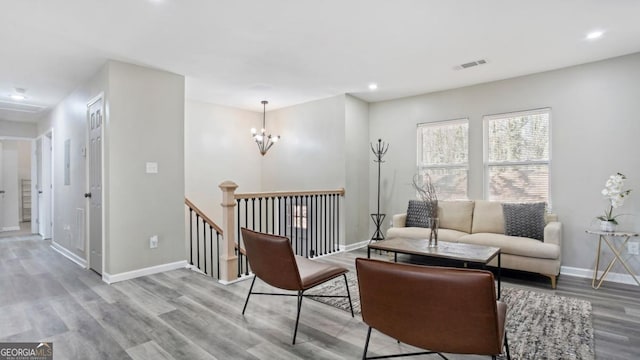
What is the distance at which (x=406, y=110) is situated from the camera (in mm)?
5492

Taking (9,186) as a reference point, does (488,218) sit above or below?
below

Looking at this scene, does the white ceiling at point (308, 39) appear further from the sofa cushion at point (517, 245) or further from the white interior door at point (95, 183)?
the sofa cushion at point (517, 245)

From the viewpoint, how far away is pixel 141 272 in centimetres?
386

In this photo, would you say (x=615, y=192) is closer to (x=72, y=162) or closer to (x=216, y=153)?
(x=216, y=153)

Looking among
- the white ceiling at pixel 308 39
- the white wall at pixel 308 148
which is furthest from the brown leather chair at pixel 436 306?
the white wall at pixel 308 148

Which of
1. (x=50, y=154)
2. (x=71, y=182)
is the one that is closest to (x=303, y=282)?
(x=71, y=182)

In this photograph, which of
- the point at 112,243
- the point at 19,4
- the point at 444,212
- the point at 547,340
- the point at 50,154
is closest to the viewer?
the point at 547,340

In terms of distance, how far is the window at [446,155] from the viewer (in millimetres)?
4953

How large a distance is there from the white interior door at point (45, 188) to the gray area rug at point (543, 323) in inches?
243

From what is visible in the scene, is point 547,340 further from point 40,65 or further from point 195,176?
point 40,65

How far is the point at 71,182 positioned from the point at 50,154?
2.15 metres

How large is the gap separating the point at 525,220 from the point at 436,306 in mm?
3247

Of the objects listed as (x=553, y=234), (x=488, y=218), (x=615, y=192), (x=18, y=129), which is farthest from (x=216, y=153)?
(x=615, y=192)

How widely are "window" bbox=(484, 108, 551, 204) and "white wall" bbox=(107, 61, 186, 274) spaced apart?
14.3ft
